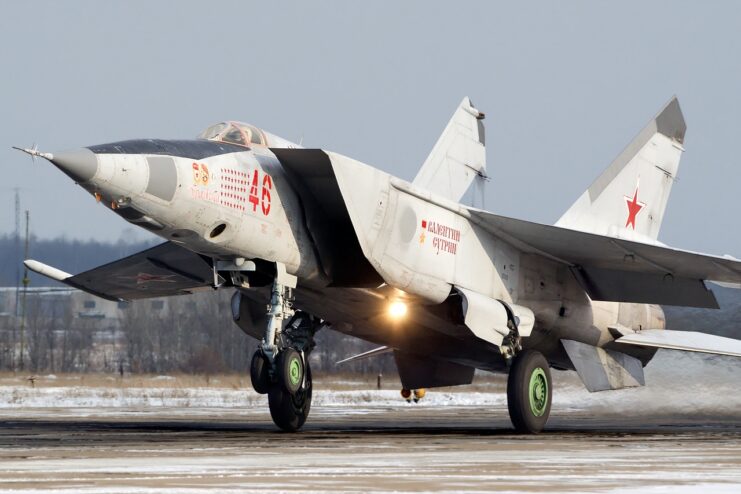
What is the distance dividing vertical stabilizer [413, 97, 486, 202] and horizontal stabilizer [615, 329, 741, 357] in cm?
323

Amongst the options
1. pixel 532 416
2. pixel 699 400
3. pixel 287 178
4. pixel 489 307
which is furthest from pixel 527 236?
pixel 699 400

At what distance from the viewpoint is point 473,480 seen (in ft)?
26.2

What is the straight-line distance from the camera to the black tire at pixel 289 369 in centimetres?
1335

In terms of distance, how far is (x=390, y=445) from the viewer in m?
11.7

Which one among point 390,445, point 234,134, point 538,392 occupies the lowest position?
point 390,445

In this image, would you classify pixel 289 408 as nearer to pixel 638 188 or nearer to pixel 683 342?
pixel 683 342

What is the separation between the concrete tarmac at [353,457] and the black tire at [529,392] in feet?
1.00

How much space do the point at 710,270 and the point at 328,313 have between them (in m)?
4.94

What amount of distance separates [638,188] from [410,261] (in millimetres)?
5801

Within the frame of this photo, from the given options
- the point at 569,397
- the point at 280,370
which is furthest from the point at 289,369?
the point at 569,397

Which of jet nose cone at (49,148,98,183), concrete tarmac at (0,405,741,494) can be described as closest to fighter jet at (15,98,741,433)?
jet nose cone at (49,148,98,183)

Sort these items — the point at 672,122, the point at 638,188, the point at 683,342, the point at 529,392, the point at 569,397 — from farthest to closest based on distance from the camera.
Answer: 1. the point at 569,397
2. the point at 672,122
3. the point at 638,188
4. the point at 683,342
5. the point at 529,392

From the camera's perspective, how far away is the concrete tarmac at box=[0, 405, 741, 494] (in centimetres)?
768

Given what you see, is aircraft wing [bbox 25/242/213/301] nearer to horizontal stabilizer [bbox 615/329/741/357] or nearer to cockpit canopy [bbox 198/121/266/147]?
cockpit canopy [bbox 198/121/266/147]
